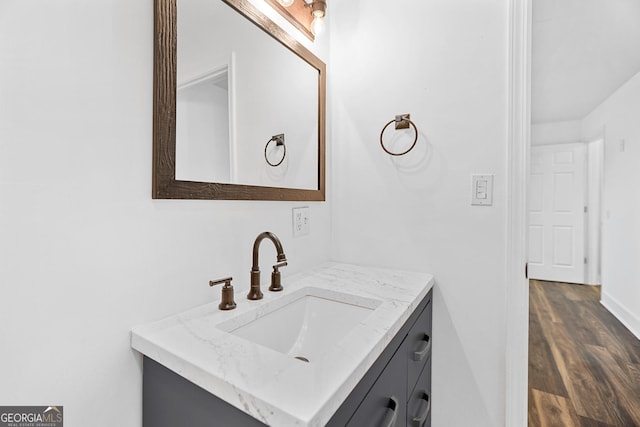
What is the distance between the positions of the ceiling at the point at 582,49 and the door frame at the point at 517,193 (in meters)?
1.10

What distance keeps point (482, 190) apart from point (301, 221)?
76cm

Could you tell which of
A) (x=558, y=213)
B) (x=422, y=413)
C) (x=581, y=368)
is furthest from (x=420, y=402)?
(x=558, y=213)

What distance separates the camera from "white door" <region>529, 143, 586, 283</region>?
13.6ft

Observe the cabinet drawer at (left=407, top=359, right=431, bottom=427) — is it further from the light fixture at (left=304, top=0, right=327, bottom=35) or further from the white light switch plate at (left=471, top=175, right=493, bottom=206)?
the light fixture at (left=304, top=0, right=327, bottom=35)

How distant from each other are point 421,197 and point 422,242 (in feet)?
0.66

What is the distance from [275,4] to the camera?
116 centimetres

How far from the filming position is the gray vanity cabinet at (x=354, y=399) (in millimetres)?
567

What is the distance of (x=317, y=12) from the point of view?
1.29 metres

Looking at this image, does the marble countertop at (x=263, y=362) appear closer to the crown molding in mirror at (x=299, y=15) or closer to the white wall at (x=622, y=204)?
the crown molding in mirror at (x=299, y=15)

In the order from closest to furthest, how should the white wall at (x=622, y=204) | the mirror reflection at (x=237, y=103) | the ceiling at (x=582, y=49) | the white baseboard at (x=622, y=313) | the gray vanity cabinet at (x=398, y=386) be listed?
the gray vanity cabinet at (x=398, y=386) < the mirror reflection at (x=237, y=103) < the ceiling at (x=582, y=49) < the white baseboard at (x=622, y=313) < the white wall at (x=622, y=204)

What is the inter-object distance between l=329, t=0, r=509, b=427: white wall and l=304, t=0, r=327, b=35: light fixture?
0.23 m

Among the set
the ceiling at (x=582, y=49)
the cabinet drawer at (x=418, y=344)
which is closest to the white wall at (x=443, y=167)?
the cabinet drawer at (x=418, y=344)

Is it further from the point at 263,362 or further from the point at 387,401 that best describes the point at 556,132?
the point at 263,362

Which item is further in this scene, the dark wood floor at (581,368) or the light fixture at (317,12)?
the dark wood floor at (581,368)
